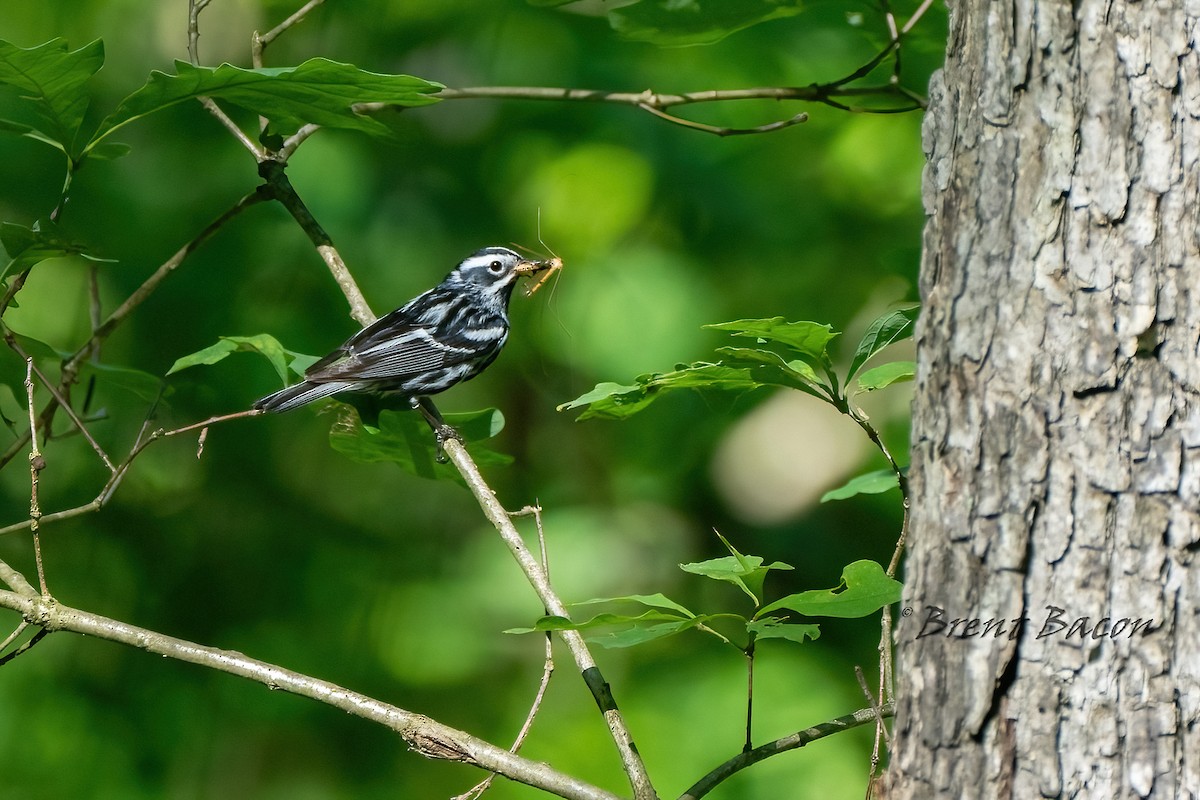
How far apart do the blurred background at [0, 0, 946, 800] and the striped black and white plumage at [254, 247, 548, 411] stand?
0.91 feet

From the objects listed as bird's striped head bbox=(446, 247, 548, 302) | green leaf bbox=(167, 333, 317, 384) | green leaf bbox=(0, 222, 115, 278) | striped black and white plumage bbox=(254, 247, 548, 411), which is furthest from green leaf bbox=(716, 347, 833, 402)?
bird's striped head bbox=(446, 247, 548, 302)

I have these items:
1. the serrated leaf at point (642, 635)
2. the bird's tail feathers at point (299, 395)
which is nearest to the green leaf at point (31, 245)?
the bird's tail feathers at point (299, 395)

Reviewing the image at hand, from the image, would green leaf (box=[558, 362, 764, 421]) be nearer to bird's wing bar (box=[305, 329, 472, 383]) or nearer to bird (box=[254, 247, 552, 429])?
bird (box=[254, 247, 552, 429])

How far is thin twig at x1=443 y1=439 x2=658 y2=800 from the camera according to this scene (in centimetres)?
177

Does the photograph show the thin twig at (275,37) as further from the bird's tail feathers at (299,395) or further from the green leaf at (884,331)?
the green leaf at (884,331)

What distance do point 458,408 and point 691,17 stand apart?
2777 mm

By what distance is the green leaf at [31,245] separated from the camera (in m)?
1.94

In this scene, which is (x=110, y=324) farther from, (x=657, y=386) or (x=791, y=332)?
(x=791, y=332)

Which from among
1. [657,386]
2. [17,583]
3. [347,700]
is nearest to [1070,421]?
[657,386]

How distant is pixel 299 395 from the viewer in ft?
10.9

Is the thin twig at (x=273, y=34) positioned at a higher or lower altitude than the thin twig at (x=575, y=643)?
higher

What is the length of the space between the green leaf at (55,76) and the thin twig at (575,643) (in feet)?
3.66

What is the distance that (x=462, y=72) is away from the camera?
479 cm

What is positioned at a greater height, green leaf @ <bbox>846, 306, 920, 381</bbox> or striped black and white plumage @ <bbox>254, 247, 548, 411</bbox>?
green leaf @ <bbox>846, 306, 920, 381</bbox>
